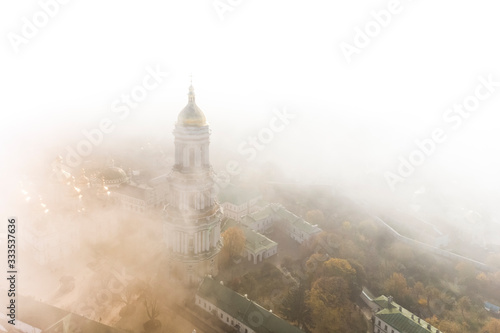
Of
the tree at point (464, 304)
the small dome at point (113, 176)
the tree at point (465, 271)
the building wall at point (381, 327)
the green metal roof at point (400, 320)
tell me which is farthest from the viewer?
the small dome at point (113, 176)

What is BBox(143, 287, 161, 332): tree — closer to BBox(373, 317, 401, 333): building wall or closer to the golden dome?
the golden dome

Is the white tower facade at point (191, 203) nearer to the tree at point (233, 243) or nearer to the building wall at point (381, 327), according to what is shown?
the tree at point (233, 243)

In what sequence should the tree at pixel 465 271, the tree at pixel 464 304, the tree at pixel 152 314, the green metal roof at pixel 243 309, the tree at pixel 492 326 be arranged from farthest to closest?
1. the tree at pixel 465 271
2. the tree at pixel 464 304
3. the tree at pixel 492 326
4. the tree at pixel 152 314
5. the green metal roof at pixel 243 309

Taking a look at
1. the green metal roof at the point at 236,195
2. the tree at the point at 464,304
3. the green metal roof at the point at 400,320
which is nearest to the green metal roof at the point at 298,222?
the green metal roof at the point at 236,195

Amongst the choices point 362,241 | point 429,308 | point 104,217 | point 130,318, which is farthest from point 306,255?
point 104,217

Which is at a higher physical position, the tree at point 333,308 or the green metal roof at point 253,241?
the green metal roof at point 253,241

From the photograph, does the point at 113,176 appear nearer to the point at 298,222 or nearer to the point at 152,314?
the point at 298,222
